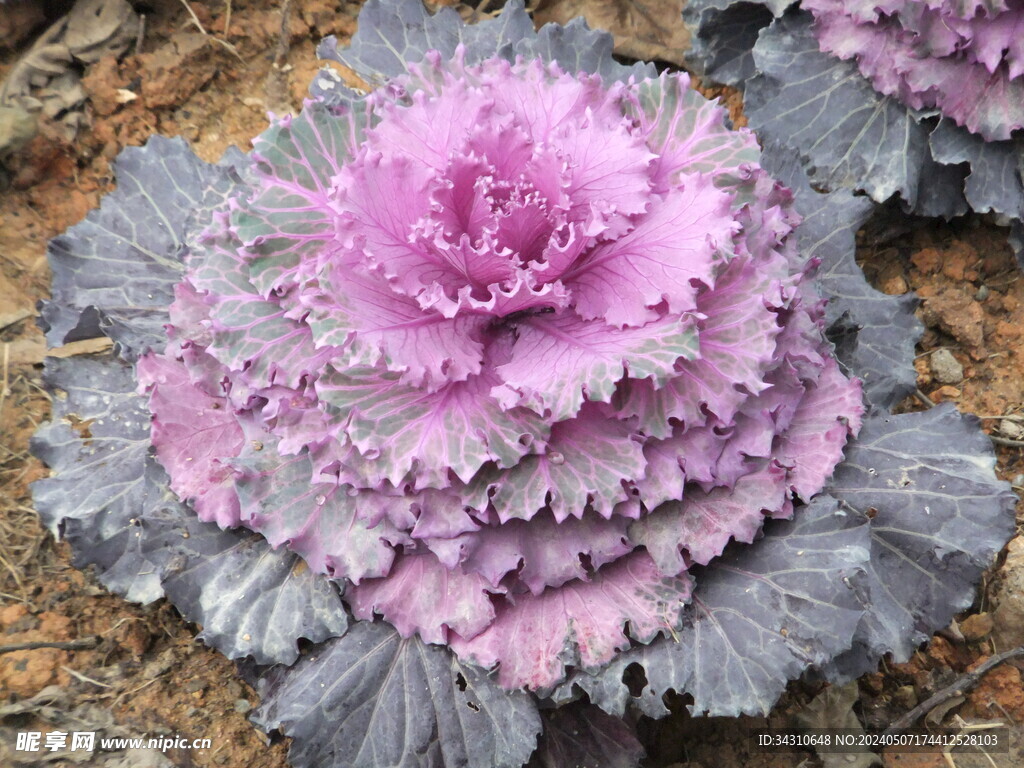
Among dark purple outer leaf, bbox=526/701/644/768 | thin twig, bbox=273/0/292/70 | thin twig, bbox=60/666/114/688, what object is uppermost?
thin twig, bbox=273/0/292/70

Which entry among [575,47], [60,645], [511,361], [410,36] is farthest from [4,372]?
[575,47]

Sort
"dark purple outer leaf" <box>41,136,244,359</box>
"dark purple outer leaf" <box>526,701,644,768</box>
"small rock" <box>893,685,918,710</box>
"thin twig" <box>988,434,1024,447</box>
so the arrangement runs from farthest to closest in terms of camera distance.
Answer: "thin twig" <box>988,434,1024,447</box>, "small rock" <box>893,685,918,710</box>, "dark purple outer leaf" <box>41,136,244,359</box>, "dark purple outer leaf" <box>526,701,644,768</box>

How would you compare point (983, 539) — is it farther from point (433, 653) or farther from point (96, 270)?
point (96, 270)

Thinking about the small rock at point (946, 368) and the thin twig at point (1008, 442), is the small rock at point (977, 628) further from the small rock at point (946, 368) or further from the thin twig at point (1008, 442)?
the small rock at point (946, 368)

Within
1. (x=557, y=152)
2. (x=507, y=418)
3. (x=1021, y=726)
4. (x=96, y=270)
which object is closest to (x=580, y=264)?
(x=557, y=152)

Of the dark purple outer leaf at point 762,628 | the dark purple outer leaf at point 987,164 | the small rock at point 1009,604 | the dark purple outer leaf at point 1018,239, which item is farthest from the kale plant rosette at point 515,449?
the dark purple outer leaf at point 1018,239

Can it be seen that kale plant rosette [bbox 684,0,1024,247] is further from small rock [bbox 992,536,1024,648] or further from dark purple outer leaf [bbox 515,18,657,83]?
small rock [bbox 992,536,1024,648]

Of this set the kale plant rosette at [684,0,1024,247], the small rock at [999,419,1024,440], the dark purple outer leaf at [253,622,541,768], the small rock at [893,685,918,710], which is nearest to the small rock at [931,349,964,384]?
the small rock at [999,419,1024,440]
